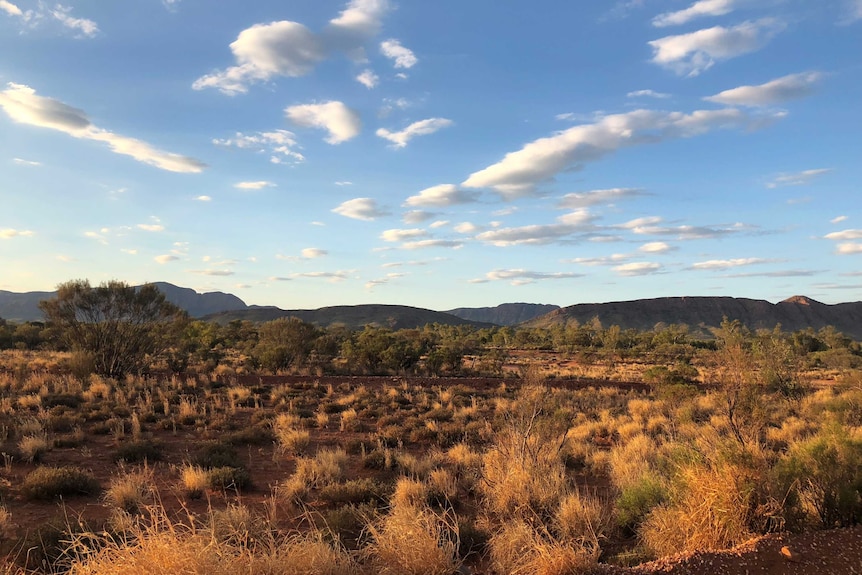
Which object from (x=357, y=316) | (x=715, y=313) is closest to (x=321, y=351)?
(x=357, y=316)

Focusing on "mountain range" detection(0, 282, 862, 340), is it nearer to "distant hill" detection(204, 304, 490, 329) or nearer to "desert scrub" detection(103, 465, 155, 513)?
"distant hill" detection(204, 304, 490, 329)

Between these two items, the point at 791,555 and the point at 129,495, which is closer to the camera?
the point at 791,555

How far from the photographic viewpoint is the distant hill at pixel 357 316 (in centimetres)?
14100

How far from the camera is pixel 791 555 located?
4.82 metres

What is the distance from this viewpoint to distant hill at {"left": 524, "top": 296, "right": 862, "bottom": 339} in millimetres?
130875

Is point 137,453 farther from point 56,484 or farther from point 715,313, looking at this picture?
point 715,313

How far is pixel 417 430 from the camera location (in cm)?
1388

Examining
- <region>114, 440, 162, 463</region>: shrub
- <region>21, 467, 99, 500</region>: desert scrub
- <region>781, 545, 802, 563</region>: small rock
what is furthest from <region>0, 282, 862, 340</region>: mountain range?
<region>781, 545, 802, 563</region>: small rock

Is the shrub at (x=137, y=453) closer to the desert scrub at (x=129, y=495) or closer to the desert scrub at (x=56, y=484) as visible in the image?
the desert scrub at (x=56, y=484)

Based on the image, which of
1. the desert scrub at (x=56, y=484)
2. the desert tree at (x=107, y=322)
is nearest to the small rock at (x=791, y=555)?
the desert scrub at (x=56, y=484)

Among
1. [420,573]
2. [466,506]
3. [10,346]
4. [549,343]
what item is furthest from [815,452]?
[549,343]

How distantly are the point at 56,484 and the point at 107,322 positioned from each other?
17.7 metres

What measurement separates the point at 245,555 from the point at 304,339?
3006cm

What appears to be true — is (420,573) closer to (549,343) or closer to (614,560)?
(614,560)
